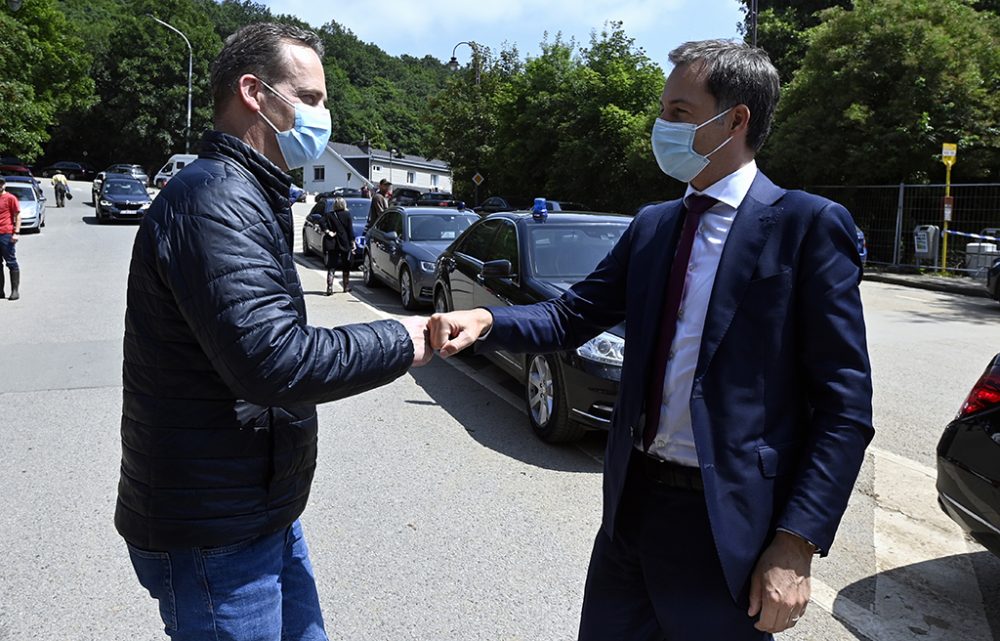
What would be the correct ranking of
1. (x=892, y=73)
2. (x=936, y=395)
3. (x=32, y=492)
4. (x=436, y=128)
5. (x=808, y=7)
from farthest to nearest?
(x=436, y=128) < (x=808, y=7) < (x=892, y=73) < (x=936, y=395) < (x=32, y=492)

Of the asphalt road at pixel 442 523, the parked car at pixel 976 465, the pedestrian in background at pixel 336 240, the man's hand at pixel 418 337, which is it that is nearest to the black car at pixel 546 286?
the asphalt road at pixel 442 523

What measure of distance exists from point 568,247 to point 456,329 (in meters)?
4.95

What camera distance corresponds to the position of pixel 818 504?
5.61 ft

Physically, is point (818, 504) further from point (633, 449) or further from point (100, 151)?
point (100, 151)

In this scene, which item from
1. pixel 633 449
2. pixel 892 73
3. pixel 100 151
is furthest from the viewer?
pixel 100 151

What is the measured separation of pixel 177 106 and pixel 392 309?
62.6 m

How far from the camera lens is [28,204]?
2386 centimetres

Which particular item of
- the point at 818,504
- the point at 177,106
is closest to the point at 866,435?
the point at 818,504

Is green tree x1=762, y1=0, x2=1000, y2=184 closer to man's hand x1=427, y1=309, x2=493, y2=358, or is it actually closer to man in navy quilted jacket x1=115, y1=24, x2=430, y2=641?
man's hand x1=427, y1=309, x2=493, y2=358

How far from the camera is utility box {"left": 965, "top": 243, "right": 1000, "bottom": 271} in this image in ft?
56.4

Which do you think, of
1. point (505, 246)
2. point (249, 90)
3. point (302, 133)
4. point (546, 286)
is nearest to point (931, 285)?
point (505, 246)

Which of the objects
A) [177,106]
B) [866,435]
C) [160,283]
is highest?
[177,106]

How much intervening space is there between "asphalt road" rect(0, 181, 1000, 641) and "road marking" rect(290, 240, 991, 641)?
1cm

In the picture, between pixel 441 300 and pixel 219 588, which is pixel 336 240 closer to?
pixel 441 300
